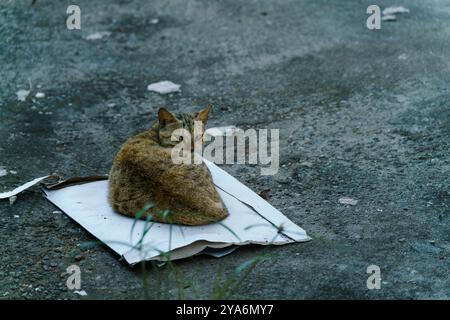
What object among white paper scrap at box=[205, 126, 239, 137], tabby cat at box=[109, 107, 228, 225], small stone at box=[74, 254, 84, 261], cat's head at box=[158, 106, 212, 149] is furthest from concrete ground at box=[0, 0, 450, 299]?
cat's head at box=[158, 106, 212, 149]

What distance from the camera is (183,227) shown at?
397cm

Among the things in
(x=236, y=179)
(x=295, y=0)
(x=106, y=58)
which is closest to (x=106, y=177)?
(x=236, y=179)

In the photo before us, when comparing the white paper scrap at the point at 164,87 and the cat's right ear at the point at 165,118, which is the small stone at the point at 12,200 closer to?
the cat's right ear at the point at 165,118

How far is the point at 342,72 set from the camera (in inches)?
254

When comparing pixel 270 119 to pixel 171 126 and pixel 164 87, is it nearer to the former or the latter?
pixel 164 87

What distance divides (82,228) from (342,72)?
10.4 ft

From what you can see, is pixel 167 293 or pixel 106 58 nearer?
pixel 167 293

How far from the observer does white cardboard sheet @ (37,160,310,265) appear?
3812 millimetres

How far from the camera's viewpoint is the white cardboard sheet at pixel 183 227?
3.81m

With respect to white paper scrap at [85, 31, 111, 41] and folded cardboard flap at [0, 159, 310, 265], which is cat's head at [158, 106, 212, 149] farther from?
white paper scrap at [85, 31, 111, 41]

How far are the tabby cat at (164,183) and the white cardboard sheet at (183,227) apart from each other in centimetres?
7

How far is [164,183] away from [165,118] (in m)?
0.44

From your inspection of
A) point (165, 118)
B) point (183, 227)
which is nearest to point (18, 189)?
point (165, 118)

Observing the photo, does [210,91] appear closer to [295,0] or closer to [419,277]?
[295,0]
